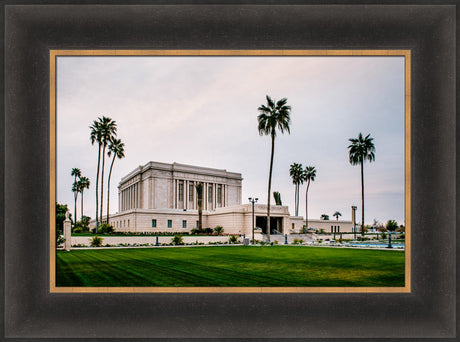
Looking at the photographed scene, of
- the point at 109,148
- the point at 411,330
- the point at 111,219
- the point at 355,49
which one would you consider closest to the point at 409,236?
the point at 411,330

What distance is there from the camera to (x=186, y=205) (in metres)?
47.1

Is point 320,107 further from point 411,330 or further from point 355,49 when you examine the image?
point 411,330

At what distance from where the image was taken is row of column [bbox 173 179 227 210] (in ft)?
151

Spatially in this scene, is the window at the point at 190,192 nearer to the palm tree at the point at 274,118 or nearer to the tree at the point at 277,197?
the tree at the point at 277,197

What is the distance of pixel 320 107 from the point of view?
325 inches

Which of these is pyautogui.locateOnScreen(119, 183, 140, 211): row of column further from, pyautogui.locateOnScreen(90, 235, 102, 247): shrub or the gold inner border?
the gold inner border

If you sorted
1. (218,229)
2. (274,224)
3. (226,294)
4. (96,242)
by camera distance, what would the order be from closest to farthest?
(226,294) < (96,242) < (218,229) < (274,224)

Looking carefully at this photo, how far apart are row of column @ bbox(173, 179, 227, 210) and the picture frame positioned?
39.8 meters

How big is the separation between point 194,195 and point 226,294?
1677 inches

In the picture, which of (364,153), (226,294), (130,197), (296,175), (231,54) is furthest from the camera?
(296,175)

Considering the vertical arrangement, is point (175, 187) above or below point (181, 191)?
above

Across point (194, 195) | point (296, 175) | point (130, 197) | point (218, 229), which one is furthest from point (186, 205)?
point (296, 175)

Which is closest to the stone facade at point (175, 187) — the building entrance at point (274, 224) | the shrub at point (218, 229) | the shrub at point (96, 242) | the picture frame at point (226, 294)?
the building entrance at point (274, 224)

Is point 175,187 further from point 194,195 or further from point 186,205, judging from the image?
point 194,195
